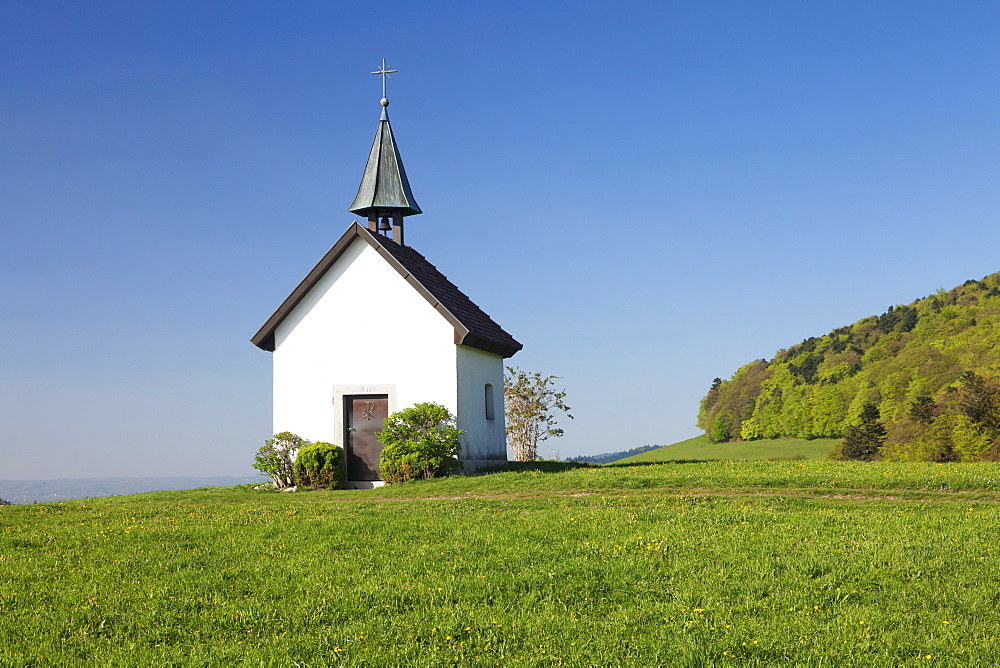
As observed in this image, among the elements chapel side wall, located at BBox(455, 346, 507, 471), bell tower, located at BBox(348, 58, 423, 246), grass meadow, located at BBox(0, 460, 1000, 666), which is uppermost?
bell tower, located at BBox(348, 58, 423, 246)

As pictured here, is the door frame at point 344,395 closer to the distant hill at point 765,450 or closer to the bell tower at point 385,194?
the bell tower at point 385,194

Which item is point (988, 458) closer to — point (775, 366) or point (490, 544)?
point (490, 544)

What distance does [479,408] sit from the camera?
23.5 m

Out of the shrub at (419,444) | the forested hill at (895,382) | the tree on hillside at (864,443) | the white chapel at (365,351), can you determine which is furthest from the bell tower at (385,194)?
the tree on hillside at (864,443)

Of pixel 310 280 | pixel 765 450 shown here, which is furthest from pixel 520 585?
pixel 765 450

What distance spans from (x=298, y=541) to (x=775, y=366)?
62.9 m

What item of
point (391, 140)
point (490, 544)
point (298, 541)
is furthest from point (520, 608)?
point (391, 140)

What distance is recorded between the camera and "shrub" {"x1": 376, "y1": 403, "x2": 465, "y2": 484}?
20.4 m

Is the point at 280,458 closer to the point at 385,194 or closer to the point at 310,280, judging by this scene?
the point at 310,280

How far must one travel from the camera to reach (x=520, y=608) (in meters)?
7.66

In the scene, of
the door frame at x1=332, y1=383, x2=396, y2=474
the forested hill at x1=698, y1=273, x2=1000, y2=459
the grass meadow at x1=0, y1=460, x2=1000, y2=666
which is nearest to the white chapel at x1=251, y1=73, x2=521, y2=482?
the door frame at x1=332, y1=383, x2=396, y2=474

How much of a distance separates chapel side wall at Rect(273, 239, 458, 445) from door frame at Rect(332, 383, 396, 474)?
3 centimetres

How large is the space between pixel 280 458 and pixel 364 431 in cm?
231

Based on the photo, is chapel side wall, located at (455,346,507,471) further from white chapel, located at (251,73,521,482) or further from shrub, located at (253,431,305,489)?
shrub, located at (253,431,305,489)
